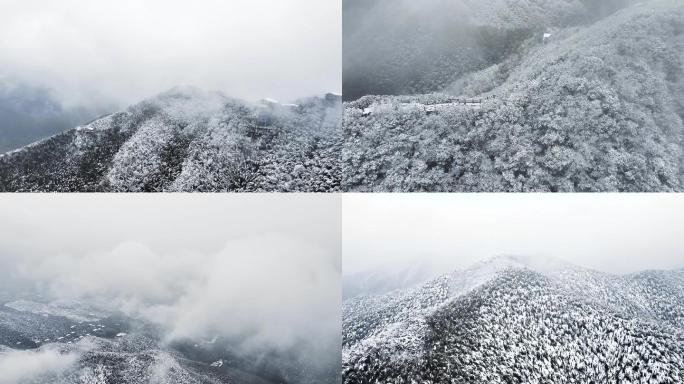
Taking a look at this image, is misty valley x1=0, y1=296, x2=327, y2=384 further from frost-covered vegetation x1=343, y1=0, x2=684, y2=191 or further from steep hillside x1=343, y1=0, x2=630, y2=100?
steep hillside x1=343, y1=0, x2=630, y2=100

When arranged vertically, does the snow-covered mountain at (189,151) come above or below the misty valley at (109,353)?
above

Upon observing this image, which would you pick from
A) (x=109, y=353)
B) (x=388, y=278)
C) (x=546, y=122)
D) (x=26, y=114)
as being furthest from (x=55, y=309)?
(x=546, y=122)

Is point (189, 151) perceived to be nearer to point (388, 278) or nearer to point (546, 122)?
point (388, 278)

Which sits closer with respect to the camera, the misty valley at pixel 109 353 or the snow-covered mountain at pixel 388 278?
the misty valley at pixel 109 353

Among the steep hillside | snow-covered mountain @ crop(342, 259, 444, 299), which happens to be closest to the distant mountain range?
the steep hillside

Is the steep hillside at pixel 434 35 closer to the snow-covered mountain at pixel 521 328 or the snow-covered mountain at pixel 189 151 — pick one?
the snow-covered mountain at pixel 189 151

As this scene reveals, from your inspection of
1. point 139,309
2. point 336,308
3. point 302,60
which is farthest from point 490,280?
point 139,309

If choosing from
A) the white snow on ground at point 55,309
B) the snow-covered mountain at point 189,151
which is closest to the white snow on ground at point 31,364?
the white snow on ground at point 55,309
